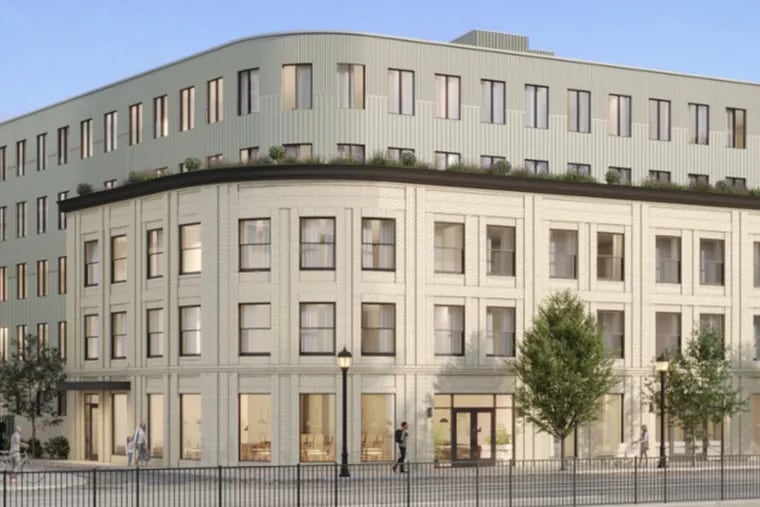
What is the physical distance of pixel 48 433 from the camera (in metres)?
76.3

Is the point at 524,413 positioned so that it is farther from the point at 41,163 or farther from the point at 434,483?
the point at 41,163

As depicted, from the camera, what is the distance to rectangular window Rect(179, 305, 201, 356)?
60719 millimetres

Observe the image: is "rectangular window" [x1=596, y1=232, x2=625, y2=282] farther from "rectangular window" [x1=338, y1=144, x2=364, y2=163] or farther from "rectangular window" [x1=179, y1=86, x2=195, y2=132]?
"rectangular window" [x1=179, y1=86, x2=195, y2=132]

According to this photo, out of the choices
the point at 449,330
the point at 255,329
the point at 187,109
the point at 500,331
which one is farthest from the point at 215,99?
the point at 500,331

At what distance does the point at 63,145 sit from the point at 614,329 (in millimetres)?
32238

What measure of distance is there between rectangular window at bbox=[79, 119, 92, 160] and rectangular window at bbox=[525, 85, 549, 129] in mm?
23093

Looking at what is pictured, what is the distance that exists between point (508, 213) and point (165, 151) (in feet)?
58.5

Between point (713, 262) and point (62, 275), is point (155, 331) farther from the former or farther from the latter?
point (713, 262)

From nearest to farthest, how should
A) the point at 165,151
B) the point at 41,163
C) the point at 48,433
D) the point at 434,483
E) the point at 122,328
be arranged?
the point at 434,483 < the point at 122,328 < the point at 165,151 < the point at 48,433 < the point at 41,163

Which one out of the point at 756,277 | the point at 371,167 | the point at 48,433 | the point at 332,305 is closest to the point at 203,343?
the point at 332,305

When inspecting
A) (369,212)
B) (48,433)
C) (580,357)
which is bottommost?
(48,433)

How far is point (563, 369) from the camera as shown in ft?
191

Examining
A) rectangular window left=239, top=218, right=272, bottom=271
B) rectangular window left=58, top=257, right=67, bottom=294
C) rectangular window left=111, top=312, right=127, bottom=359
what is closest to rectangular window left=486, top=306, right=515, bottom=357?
rectangular window left=239, top=218, right=272, bottom=271

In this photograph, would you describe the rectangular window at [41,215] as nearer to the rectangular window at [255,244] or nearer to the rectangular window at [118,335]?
the rectangular window at [118,335]
